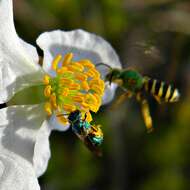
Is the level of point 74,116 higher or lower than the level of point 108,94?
higher

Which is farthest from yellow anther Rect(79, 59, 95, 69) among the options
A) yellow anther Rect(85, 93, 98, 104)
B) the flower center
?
yellow anther Rect(85, 93, 98, 104)

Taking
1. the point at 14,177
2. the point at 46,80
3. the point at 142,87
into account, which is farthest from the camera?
the point at 142,87

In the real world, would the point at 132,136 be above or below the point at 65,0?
below

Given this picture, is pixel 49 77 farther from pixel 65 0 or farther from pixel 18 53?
pixel 65 0

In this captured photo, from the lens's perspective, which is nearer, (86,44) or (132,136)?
(86,44)

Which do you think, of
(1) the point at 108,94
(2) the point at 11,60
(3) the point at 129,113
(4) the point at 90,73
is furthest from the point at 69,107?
(3) the point at 129,113

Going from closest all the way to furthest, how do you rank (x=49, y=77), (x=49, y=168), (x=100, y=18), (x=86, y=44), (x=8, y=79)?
(x=8, y=79) → (x=49, y=77) → (x=86, y=44) → (x=49, y=168) → (x=100, y=18)

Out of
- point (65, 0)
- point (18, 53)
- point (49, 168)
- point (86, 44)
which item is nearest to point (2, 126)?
point (18, 53)

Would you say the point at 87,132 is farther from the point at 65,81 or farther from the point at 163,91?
the point at 163,91
